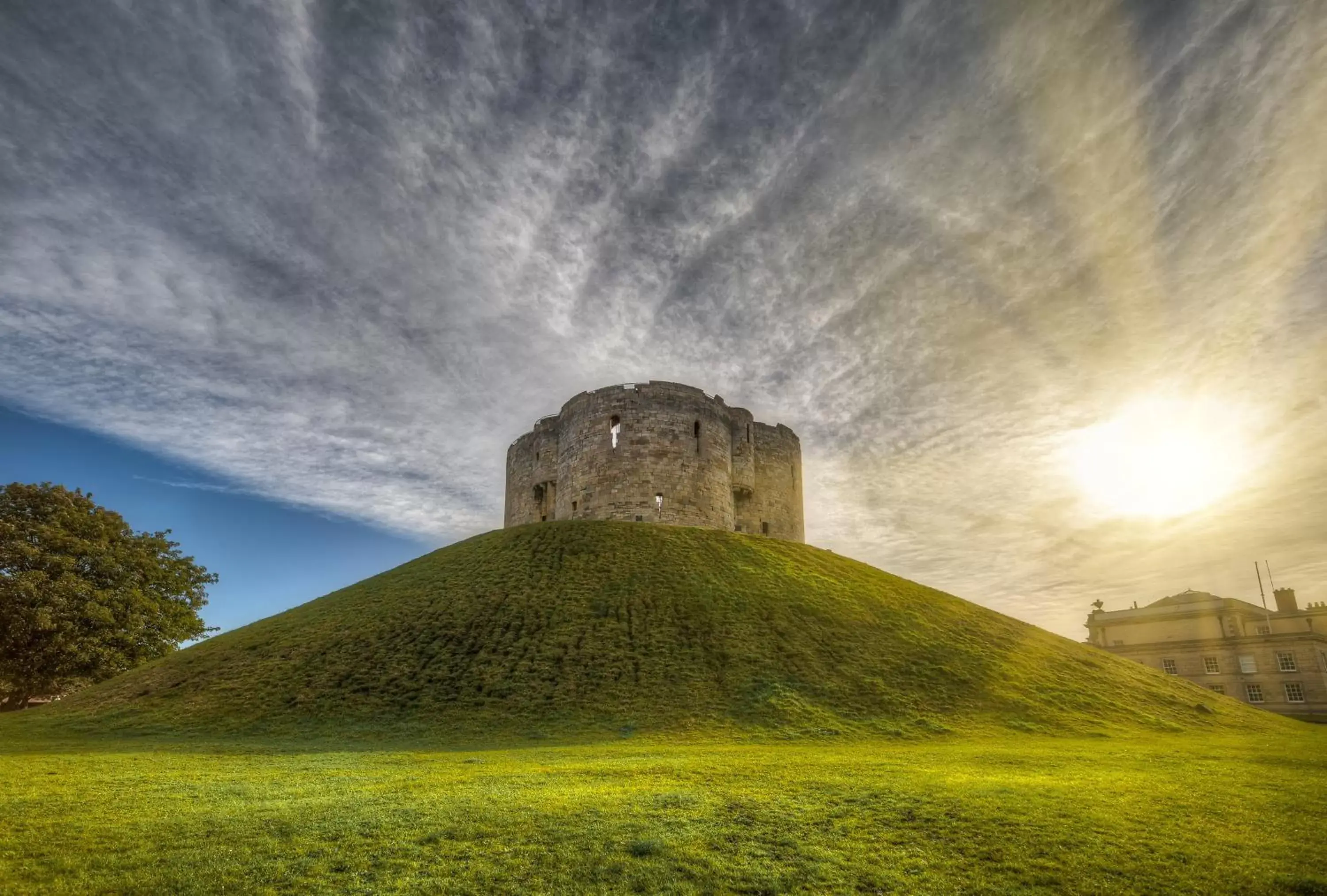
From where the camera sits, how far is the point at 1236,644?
53094 millimetres

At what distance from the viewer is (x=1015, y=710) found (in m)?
22.0

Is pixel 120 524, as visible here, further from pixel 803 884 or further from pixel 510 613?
pixel 803 884

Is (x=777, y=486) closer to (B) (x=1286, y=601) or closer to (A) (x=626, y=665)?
(A) (x=626, y=665)

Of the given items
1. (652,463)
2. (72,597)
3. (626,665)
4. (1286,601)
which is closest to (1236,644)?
(1286,601)

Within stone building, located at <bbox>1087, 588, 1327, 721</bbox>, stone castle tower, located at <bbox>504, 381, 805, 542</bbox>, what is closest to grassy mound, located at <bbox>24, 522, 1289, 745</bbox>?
stone castle tower, located at <bbox>504, 381, 805, 542</bbox>

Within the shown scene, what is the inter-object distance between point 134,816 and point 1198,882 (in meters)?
13.1

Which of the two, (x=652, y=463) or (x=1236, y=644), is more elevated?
(x=652, y=463)

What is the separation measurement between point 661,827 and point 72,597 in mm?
36478

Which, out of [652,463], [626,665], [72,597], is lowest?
[626,665]

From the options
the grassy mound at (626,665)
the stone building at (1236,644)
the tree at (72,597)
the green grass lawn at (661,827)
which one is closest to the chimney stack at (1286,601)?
the stone building at (1236,644)

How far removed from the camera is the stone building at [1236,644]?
165 ft

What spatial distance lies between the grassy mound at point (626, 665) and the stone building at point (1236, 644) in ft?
99.4

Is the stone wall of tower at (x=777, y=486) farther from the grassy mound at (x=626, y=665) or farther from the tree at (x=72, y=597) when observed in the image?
the tree at (x=72, y=597)

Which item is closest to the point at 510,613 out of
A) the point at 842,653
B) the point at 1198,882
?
the point at 842,653
